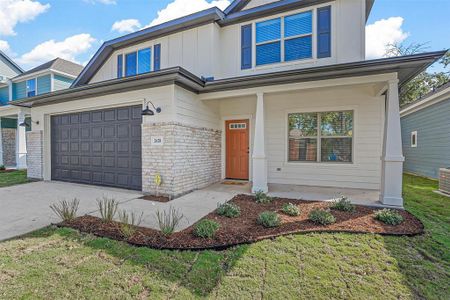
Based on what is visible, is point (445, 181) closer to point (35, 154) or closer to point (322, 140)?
point (322, 140)

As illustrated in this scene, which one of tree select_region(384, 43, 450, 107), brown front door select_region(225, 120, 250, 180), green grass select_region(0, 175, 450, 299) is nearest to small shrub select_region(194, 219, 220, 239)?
green grass select_region(0, 175, 450, 299)

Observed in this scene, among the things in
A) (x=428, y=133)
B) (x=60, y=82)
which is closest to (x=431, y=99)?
(x=428, y=133)

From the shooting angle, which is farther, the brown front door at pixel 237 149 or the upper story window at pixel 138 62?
the upper story window at pixel 138 62

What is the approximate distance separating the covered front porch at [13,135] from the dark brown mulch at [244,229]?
11.9 m

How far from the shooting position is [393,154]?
501 cm

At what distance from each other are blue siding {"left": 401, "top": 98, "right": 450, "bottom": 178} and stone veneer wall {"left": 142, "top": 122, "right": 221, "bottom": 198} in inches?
360

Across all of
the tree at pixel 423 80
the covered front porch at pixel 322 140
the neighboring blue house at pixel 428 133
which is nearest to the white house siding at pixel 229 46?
the covered front porch at pixel 322 140

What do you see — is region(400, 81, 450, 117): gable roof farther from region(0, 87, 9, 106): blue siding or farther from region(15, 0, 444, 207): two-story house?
region(0, 87, 9, 106): blue siding

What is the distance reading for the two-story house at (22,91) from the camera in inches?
516

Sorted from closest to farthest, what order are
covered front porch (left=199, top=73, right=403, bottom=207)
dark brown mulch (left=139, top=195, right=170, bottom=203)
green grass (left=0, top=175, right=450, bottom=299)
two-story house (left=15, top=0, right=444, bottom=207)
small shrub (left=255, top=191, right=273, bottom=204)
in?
green grass (left=0, top=175, right=450, bottom=299), covered front porch (left=199, top=73, right=403, bottom=207), small shrub (left=255, top=191, right=273, bottom=204), dark brown mulch (left=139, top=195, right=170, bottom=203), two-story house (left=15, top=0, right=444, bottom=207)

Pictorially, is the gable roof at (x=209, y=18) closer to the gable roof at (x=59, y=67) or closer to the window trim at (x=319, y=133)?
the window trim at (x=319, y=133)

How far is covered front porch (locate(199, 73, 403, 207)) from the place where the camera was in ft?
17.1

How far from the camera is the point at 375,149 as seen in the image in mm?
6695

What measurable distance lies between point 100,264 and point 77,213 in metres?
2.50
